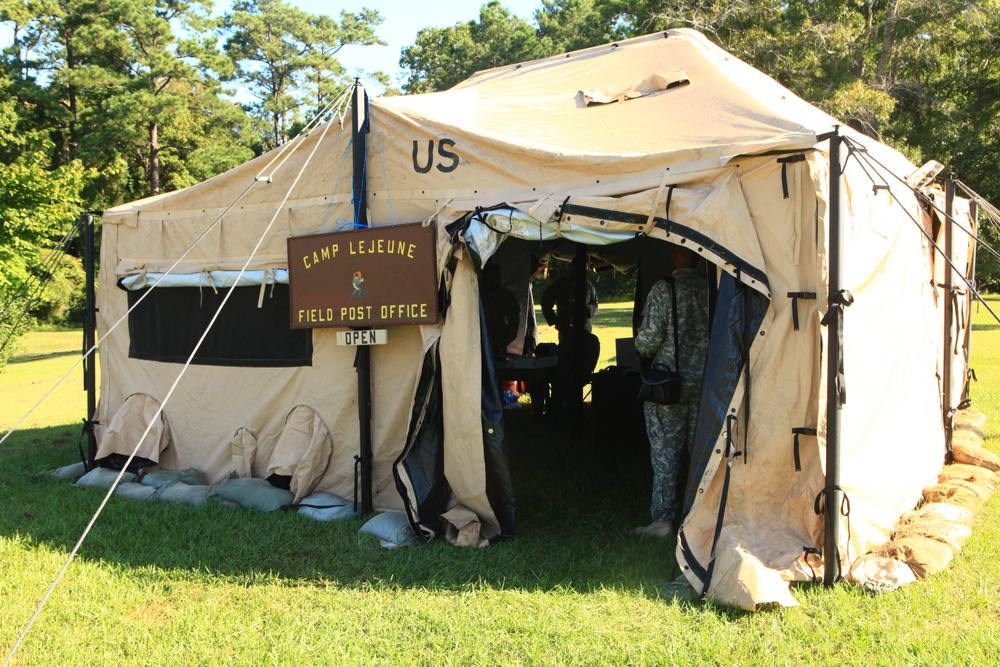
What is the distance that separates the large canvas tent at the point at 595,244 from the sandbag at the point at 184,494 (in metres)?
0.30

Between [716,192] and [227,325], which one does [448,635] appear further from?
[227,325]

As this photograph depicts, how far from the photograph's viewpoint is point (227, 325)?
6387 millimetres

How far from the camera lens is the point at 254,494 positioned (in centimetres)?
586

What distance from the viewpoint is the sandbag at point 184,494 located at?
19.6 ft

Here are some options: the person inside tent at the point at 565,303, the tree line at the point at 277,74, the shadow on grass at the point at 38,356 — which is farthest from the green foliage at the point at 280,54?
the person inside tent at the point at 565,303

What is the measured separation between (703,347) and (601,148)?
1.39 m

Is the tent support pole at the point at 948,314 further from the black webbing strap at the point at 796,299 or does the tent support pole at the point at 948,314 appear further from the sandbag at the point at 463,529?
the sandbag at the point at 463,529

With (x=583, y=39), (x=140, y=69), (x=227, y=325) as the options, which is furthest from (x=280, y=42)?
(x=227, y=325)

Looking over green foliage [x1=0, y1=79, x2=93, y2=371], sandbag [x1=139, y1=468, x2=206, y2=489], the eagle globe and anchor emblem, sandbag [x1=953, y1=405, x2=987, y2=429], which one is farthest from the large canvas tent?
green foliage [x1=0, y1=79, x2=93, y2=371]

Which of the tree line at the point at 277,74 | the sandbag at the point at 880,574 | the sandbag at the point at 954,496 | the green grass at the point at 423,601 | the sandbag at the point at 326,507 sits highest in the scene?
the tree line at the point at 277,74

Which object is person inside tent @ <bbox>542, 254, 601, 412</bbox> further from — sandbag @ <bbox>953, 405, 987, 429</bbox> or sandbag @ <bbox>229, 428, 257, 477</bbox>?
sandbag @ <bbox>953, 405, 987, 429</bbox>

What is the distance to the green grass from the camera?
143 inches

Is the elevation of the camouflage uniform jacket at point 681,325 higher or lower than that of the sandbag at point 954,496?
higher

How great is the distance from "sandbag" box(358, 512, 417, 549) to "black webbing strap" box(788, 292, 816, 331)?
2618 mm
